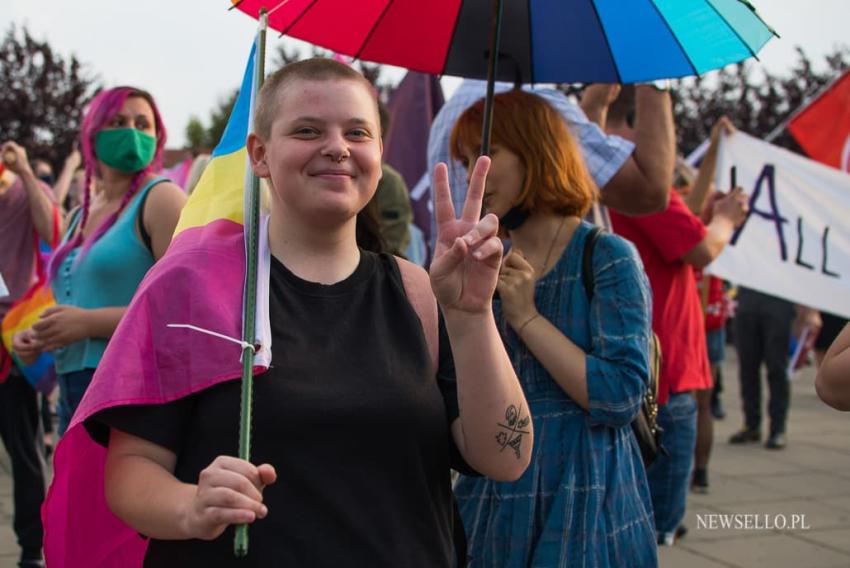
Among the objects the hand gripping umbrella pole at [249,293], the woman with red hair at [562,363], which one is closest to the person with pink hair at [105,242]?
the woman with red hair at [562,363]

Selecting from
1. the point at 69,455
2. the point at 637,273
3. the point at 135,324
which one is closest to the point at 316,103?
the point at 135,324

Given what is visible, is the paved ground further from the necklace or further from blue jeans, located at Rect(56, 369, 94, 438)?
the necklace

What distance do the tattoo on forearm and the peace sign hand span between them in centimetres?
24

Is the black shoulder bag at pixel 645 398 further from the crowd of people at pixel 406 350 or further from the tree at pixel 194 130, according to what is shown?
the tree at pixel 194 130

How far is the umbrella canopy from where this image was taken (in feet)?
9.43

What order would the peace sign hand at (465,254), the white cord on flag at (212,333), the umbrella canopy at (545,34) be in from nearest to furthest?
the white cord on flag at (212,333), the peace sign hand at (465,254), the umbrella canopy at (545,34)

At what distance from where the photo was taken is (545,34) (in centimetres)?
315

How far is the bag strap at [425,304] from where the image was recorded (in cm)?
214

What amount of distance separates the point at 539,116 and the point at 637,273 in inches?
20.9

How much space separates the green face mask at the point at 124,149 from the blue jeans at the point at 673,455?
2361 mm

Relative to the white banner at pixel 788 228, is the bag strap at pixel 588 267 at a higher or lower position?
lower

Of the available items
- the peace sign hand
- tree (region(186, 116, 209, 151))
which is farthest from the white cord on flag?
tree (region(186, 116, 209, 151))

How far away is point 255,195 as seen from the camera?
80.5 inches

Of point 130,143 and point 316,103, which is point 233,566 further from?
point 130,143
